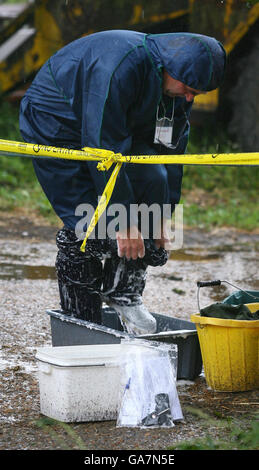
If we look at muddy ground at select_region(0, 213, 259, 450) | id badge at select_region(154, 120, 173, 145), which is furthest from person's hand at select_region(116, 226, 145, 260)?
muddy ground at select_region(0, 213, 259, 450)

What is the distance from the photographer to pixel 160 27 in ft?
38.5

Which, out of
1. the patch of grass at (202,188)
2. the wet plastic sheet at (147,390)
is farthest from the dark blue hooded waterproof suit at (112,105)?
the patch of grass at (202,188)

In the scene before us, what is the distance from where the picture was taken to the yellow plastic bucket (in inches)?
160

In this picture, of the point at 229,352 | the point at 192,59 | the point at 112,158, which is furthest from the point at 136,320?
the point at 192,59

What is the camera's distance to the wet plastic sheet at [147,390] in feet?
11.9

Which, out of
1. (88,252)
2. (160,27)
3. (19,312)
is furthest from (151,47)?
(160,27)

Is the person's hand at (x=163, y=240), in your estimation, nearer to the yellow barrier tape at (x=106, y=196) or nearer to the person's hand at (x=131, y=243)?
the person's hand at (x=131, y=243)

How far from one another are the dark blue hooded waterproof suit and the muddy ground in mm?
676

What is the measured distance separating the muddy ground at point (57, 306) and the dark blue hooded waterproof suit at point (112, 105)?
26.6 inches

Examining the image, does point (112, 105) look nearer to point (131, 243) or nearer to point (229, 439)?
point (131, 243)

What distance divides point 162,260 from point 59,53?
1.29 m

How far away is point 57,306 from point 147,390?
2620 mm

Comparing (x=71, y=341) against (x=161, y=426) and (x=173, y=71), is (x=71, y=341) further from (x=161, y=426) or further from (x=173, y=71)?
(x=173, y=71)

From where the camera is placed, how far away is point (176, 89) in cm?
416
